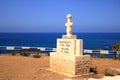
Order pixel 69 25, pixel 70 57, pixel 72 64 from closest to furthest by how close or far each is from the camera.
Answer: pixel 72 64, pixel 70 57, pixel 69 25

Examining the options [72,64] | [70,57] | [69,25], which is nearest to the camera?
[72,64]

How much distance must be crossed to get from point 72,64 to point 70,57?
15.1 inches

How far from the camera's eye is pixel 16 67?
16109 millimetres

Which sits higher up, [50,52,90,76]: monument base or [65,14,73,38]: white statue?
[65,14,73,38]: white statue

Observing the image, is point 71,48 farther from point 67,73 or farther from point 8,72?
point 8,72

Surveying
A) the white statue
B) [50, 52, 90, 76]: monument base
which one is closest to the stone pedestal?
[50, 52, 90, 76]: monument base

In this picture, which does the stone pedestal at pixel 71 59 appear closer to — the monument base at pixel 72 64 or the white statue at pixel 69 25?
the monument base at pixel 72 64

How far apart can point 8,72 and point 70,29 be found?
4.49 metres

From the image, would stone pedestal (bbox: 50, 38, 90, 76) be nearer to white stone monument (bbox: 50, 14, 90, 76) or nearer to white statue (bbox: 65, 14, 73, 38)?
white stone monument (bbox: 50, 14, 90, 76)

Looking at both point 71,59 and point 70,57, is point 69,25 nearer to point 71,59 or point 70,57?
point 70,57

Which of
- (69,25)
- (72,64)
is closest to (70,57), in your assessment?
(72,64)

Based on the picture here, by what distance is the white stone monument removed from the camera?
499 inches

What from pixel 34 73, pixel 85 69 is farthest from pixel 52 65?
pixel 85 69

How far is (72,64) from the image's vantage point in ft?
41.5
